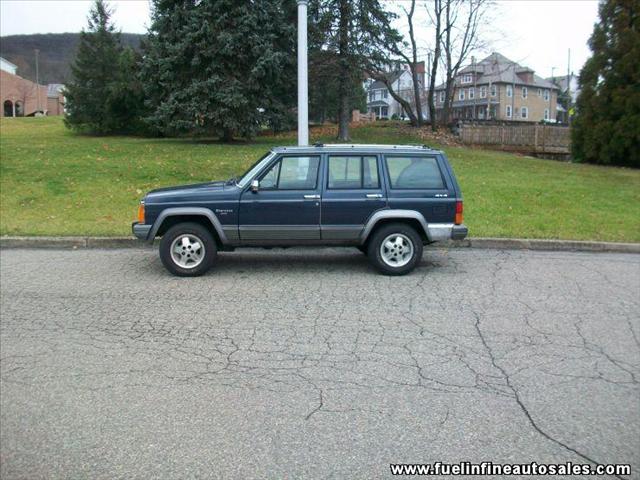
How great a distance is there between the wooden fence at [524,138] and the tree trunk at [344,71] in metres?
7.57

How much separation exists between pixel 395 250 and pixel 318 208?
1186 mm

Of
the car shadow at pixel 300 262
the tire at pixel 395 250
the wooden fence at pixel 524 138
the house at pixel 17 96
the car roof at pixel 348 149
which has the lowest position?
the car shadow at pixel 300 262

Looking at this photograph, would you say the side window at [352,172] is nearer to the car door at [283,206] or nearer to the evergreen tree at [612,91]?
the car door at [283,206]

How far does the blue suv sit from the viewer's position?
25.8 feet

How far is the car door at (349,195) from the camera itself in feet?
26.2

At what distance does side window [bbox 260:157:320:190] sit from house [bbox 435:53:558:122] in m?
74.1

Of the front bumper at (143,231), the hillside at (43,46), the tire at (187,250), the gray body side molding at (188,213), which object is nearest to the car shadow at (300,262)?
the tire at (187,250)

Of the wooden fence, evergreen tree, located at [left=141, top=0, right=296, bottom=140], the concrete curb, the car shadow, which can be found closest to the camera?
the car shadow

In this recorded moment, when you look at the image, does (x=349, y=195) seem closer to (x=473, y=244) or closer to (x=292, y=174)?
(x=292, y=174)

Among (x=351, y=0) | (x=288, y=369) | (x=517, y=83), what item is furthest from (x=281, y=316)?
(x=517, y=83)

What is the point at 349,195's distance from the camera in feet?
26.4

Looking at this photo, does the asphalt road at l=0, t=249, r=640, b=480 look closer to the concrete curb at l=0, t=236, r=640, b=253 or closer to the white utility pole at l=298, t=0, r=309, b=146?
the concrete curb at l=0, t=236, r=640, b=253

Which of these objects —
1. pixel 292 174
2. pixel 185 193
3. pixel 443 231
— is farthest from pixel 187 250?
pixel 443 231

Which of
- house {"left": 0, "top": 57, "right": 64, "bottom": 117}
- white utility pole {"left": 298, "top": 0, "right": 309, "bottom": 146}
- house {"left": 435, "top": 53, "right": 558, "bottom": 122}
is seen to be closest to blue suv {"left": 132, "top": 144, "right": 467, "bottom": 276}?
white utility pole {"left": 298, "top": 0, "right": 309, "bottom": 146}
